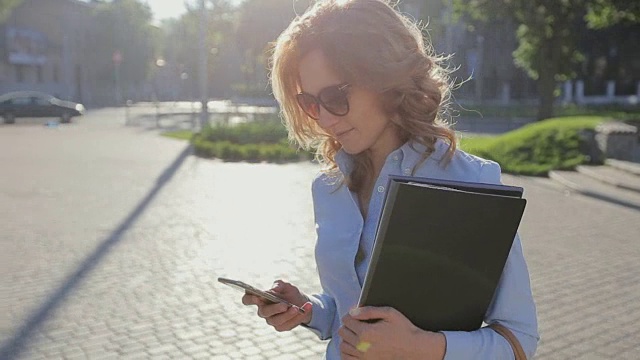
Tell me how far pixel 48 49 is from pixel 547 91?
161 feet

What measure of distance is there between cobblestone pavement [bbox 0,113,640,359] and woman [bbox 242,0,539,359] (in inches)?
133

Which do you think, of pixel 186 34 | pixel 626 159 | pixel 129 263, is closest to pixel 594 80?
pixel 626 159

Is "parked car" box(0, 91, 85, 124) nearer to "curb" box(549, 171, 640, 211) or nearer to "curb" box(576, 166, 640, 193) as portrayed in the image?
"curb" box(549, 171, 640, 211)

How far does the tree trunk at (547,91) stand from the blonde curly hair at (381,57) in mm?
30957

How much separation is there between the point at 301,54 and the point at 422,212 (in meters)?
0.56

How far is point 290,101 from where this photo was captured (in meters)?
1.75

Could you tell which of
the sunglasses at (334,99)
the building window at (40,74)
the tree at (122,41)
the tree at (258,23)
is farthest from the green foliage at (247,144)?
the tree at (122,41)

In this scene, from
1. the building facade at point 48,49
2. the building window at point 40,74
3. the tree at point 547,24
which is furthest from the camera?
the building window at point 40,74

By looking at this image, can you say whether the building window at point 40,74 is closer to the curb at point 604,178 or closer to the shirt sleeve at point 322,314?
the curb at point 604,178

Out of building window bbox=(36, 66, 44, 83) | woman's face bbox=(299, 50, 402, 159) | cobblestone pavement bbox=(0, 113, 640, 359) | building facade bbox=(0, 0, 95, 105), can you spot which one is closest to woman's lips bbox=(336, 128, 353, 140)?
woman's face bbox=(299, 50, 402, 159)

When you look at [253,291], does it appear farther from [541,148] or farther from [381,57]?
[541,148]

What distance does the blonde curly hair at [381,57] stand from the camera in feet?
4.72

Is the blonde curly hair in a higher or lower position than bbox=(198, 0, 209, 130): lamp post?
lower

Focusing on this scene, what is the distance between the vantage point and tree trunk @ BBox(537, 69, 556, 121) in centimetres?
3053
